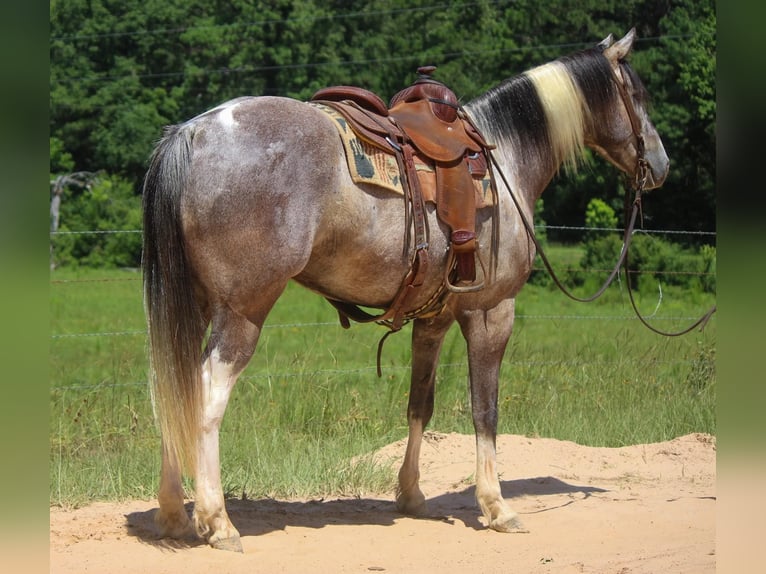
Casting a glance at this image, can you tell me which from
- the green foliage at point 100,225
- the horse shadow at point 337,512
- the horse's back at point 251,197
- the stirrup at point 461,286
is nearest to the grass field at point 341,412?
the horse shadow at point 337,512

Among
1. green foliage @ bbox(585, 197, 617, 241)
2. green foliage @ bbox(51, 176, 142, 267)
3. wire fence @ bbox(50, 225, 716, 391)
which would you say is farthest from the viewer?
green foliage @ bbox(51, 176, 142, 267)

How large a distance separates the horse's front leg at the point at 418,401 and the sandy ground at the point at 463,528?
115 millimetres

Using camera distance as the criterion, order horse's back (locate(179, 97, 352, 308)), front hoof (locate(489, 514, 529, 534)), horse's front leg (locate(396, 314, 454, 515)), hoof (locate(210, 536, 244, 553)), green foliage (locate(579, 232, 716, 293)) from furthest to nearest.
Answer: green foliage (locate(579, 232, 716, 293)) < horse's front leg (locate(396, 314, 454, 515)) < front hoof (locate(489, 514, 529, 534)) < hoof (locate(210, 536, 244, 553)) < horse's back (locate(179, 97, 352, 308))

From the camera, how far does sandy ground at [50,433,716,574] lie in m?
3.99

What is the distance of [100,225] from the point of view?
845 inches

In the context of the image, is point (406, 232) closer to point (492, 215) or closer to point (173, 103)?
point (492, 215)

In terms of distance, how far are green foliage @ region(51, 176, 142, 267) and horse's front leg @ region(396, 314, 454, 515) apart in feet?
49.1

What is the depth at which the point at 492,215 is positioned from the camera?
4629 millimetres

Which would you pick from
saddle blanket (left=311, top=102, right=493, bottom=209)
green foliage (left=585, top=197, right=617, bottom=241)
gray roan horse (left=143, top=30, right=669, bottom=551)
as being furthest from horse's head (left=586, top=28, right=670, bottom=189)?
green foliage (left=585, top=197, right=617, bottom=241)

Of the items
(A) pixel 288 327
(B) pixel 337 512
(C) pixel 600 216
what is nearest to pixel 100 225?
(A) pixel 288 327

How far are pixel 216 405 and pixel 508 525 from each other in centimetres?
169

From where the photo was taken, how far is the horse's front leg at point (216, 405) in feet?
12.7

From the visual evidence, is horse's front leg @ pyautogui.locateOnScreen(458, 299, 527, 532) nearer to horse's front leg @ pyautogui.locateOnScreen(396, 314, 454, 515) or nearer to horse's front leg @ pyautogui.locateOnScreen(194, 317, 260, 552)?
horse's front leg @ pyautogui.locateOnScreen(396, 314, 454, 515)
